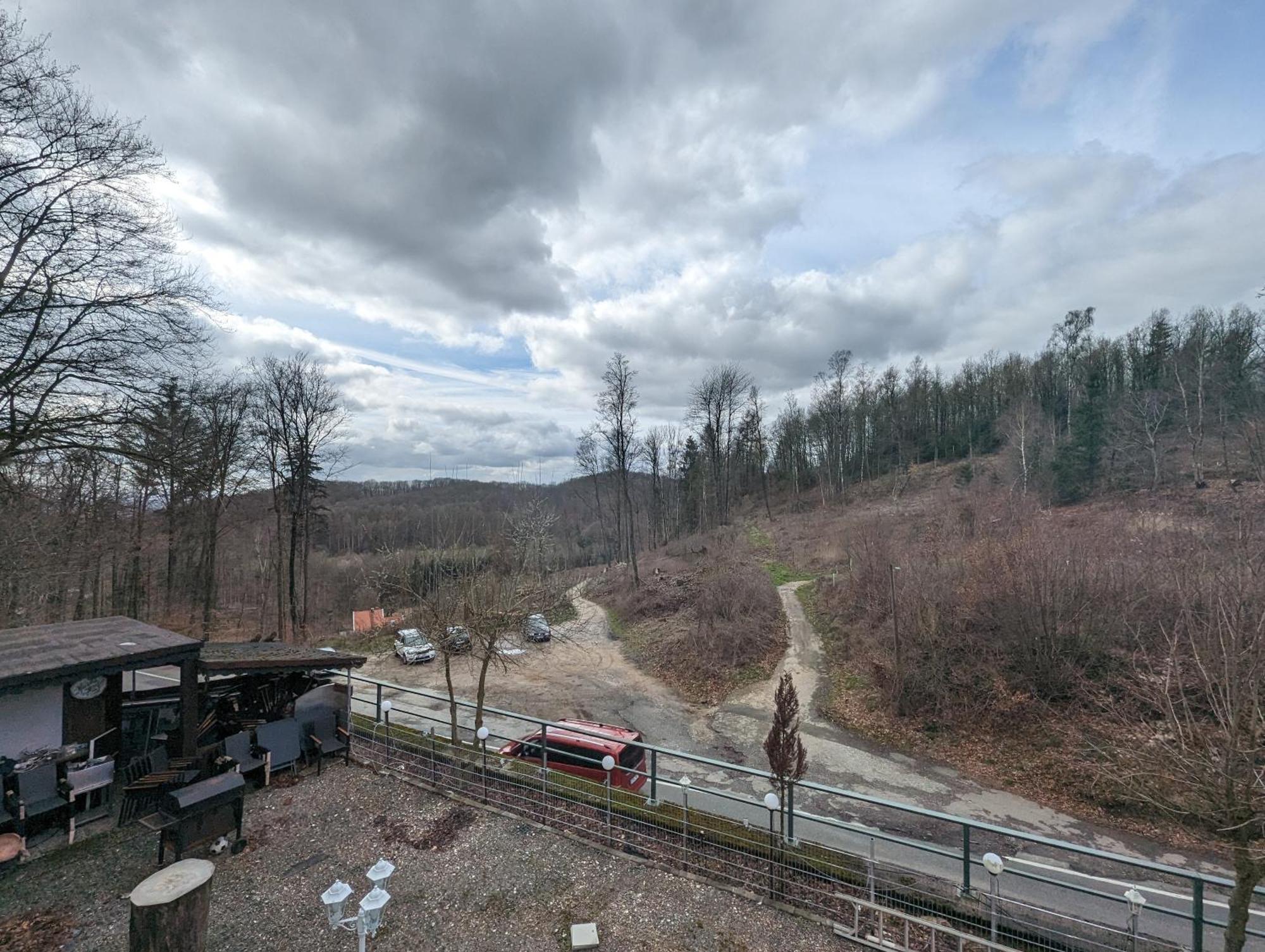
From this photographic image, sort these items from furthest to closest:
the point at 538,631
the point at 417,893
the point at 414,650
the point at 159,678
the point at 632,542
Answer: the point at 632,542, the point at 414,650, the point at 538,631, the point at 159,678, the point at 417,893

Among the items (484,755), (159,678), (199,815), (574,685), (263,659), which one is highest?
(263,659)

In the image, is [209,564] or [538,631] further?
[209,564]

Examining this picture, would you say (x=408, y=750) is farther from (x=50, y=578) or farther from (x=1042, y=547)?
(x=1042, y=547)

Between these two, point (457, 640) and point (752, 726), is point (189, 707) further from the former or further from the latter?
point (752, 726)

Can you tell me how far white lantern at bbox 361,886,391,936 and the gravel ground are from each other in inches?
25.2

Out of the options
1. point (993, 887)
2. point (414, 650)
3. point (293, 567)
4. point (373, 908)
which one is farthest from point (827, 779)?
point (293, 567)

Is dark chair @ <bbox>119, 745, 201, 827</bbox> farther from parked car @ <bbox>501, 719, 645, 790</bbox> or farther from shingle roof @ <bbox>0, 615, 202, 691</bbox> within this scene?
parked car @ <bbox>501, 719, 645, 790</bbox>

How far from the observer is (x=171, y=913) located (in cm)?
309

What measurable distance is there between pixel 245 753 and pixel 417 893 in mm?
3676

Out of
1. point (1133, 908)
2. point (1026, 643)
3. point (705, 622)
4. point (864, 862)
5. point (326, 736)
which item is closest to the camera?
point (1133, 908)

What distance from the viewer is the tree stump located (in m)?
3.07

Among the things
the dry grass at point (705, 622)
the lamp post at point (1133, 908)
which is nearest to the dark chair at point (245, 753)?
the lamp post at point (1133, 908)

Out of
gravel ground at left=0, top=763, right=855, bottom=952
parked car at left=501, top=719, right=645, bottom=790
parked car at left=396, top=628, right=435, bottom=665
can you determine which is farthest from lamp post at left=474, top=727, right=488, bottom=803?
parked car at left=396, top=628, right=435, bottom=665

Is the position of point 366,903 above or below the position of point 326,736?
above
